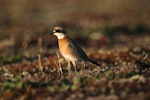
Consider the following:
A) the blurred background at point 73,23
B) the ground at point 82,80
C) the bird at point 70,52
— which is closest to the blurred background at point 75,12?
the blurred background at point 73,23

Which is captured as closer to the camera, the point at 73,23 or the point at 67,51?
the point at 67,51

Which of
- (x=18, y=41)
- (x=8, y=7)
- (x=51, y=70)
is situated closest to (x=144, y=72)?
(x=51, y=70)

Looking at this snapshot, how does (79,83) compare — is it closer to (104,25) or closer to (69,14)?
(104,25)

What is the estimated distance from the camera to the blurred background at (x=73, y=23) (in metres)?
21.2

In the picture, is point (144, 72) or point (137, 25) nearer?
point (144, 72)

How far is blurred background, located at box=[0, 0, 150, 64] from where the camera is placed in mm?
21172

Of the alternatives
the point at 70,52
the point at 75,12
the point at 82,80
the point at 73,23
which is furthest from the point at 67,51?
the point at 75,12

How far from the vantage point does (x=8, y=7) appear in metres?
40.9

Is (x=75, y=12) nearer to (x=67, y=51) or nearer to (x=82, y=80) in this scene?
(x=67, y=51)

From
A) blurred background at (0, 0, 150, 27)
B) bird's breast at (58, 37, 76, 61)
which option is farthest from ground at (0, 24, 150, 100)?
blurred background at (0, 0, 150, 27)

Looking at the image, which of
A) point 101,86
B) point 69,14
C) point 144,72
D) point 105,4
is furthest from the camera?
point 105,4

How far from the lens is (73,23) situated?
28.8 metres

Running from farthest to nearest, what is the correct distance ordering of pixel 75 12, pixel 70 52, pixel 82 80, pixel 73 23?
pixel 75 12, pixel 73 23, pixel 70 52, pixel 82 80

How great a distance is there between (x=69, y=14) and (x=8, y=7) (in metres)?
8.71
